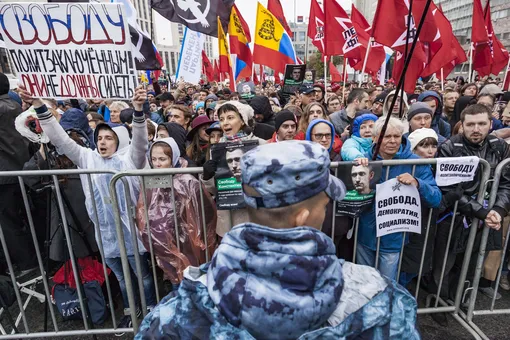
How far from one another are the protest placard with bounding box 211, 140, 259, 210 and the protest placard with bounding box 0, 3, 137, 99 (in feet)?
3.93

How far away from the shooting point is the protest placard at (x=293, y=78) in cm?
775

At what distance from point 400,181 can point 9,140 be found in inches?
157

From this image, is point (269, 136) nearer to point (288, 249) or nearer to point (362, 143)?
point (362, 143)

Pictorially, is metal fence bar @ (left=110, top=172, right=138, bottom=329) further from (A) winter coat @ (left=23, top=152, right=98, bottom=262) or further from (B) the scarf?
(B) the scarf

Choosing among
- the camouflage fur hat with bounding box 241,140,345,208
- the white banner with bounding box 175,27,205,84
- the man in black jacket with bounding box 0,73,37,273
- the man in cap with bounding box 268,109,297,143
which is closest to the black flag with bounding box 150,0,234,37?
the white banner with bounding box 175,27,205,84

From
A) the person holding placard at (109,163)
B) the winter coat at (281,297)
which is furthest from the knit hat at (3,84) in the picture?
the winter coat at (281,297)

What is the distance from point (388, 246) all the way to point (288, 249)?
221cm

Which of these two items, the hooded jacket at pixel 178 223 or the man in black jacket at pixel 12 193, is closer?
the hooded jacket at pixel 178 223

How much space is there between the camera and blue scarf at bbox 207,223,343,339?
0.88 m

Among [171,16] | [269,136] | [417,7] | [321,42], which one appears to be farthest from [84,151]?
[321,42]

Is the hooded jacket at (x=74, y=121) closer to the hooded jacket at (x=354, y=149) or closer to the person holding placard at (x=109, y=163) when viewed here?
the person holding placard at (x=109, y=163)

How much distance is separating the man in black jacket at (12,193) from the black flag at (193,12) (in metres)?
3.14

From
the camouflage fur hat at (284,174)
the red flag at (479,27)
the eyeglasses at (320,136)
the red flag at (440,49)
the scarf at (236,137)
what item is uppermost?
the red flag at (479,27)

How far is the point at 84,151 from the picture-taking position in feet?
10.0
